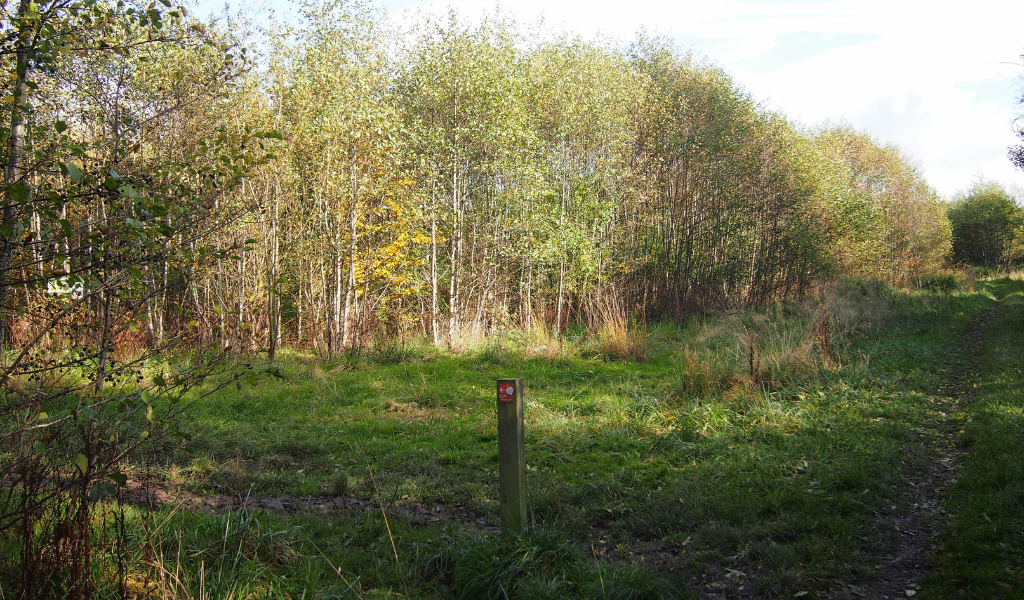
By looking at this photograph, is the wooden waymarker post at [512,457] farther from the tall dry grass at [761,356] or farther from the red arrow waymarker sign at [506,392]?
the tall dry grass at [761,356]

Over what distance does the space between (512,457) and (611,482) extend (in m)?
1.57

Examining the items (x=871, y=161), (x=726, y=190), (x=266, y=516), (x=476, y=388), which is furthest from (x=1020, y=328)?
(x=871, y=161)

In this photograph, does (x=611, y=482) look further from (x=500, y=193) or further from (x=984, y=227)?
(x=984, y=227)

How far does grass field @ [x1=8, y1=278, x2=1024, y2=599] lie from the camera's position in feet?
10.5

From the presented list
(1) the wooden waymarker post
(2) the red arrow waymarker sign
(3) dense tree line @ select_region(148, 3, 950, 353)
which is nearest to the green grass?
(1) the wooden waymarker post

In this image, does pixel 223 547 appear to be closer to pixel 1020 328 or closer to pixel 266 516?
pixel 266 516

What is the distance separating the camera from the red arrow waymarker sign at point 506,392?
3.45 m

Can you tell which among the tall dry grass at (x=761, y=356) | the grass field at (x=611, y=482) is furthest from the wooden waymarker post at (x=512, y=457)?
the tall dry grass at (x=761, y=356)

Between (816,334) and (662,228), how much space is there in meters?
9.97

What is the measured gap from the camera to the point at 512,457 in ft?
11.4

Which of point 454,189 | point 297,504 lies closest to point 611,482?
point 297,504

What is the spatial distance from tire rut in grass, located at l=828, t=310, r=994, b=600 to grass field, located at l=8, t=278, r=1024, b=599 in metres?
0.03

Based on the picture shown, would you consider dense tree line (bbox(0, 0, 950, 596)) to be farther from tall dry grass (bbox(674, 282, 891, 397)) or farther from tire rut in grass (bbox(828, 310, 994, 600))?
tire rut in grass (bbox(828, 310, 994, 600))

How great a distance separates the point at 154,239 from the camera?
297 cm
